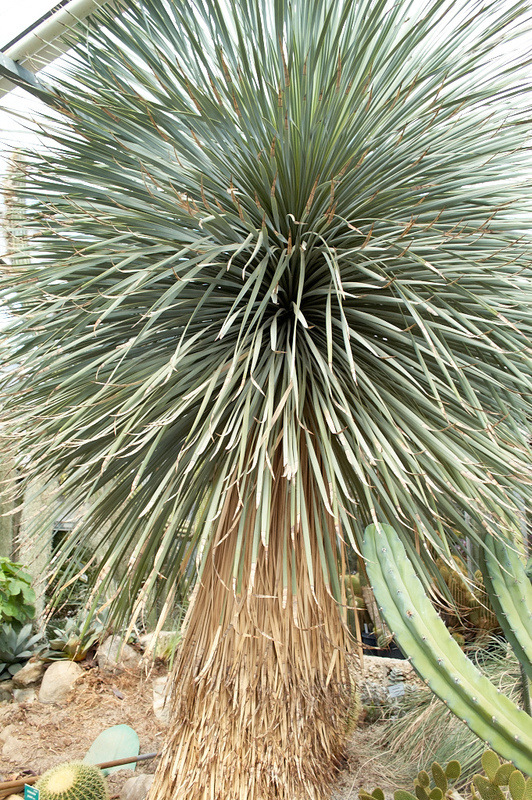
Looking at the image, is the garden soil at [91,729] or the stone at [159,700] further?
the stone at [159,700]

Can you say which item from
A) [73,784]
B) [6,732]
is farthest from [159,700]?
[73,784]

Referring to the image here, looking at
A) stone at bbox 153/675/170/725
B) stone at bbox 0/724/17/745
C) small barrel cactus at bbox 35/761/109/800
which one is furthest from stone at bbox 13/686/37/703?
small barrel cactus at bbox 35/761/109/800

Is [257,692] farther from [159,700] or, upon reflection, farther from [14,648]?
[14,648]

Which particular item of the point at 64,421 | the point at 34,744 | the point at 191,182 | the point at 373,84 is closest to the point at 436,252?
the point at 373,84

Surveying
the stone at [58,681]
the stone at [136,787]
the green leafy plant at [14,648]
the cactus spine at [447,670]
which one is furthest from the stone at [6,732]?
the cactus spine at [447,670]

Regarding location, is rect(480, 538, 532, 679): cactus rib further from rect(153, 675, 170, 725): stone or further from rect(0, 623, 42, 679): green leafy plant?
rect(0, 623, 42, 679): green leafy plant

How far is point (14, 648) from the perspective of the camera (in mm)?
3660

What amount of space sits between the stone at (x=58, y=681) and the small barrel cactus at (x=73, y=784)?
1.75 m

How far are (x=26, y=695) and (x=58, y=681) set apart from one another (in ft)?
0.75

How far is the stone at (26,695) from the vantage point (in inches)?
132

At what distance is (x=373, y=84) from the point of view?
4.90ft

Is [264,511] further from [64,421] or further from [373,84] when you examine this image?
[373,84]

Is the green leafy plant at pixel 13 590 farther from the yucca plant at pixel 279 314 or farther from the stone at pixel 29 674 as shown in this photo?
the yucca plant at pixel 279 314

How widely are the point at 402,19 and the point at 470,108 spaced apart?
0.30 m
